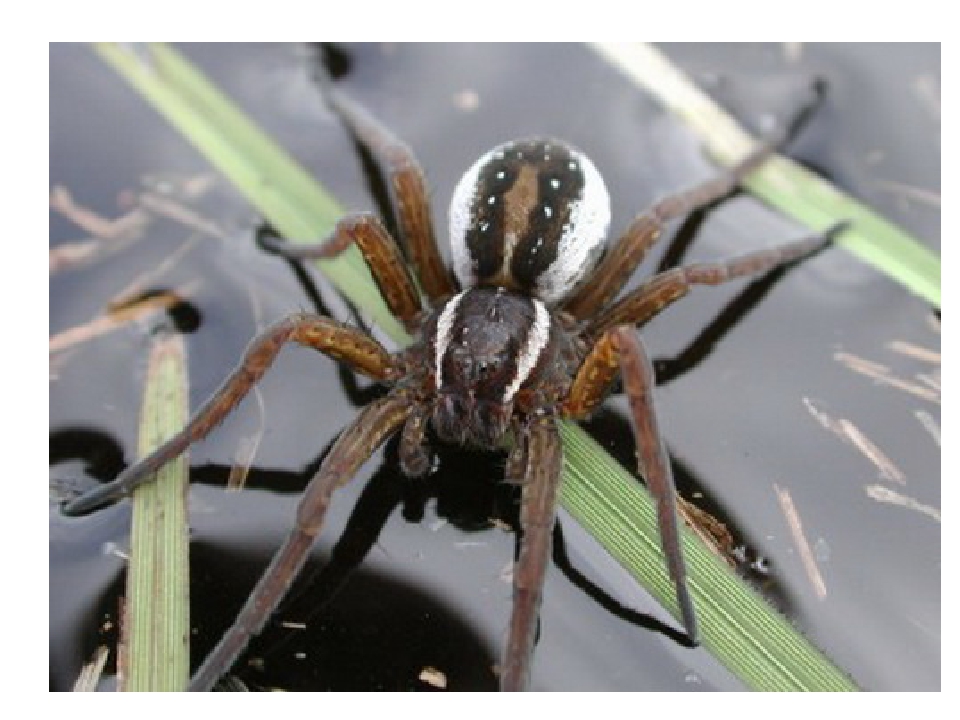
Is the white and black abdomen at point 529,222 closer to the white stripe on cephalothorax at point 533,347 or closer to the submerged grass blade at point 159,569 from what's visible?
the white stripe on cephalothorax at point 533,347

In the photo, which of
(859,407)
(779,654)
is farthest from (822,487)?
(779,654)

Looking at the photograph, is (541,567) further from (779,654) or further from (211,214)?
(211,214)

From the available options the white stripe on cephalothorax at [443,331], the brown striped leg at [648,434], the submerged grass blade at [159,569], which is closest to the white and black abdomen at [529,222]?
the white stripe on cephalothorax at [443,331]

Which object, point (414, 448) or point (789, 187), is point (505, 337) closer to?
point (414, 448)

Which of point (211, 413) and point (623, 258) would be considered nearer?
point (211, 413)

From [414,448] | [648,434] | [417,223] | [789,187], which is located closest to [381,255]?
[417,223]

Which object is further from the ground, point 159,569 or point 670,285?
point 670,285
